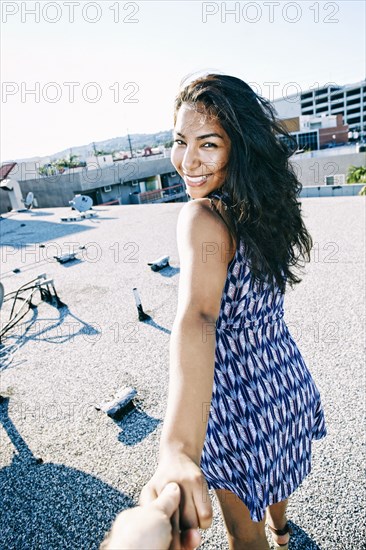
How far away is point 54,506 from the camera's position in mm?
2332

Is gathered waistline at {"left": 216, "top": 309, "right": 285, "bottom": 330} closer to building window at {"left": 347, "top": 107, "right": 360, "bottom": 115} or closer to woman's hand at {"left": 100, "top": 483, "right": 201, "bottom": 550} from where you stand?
woman's hand at {"left": 100, "top": 483, "right": 201, "bottom": 550}

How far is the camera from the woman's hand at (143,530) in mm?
506

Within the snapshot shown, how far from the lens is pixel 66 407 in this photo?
337 cm

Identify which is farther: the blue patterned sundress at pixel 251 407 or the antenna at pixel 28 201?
the antenna at pixel 28 201

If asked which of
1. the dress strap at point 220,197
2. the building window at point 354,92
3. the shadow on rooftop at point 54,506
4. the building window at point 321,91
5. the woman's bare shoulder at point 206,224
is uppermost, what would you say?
the building window at point 321,91

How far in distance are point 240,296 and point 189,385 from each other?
1.51 ft

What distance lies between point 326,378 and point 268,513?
5.38 feet

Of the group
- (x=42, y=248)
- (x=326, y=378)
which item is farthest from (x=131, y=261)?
(x=326, y=378)

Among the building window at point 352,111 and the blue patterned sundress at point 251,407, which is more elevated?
the building window at point 352,111

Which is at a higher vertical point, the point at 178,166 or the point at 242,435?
the point at 178,166

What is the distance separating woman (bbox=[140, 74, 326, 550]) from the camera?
1.04m

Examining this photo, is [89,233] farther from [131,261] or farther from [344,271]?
[344,271]

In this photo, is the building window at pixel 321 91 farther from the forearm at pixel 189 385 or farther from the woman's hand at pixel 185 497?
the woman's hand at pixel 185 497

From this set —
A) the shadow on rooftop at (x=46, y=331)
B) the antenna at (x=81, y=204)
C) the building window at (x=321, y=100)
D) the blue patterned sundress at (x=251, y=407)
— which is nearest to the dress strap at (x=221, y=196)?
the blue patterned sundress at (x=251, y=407)
